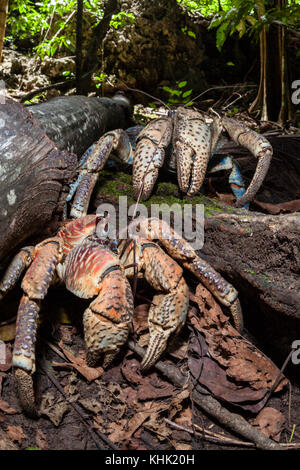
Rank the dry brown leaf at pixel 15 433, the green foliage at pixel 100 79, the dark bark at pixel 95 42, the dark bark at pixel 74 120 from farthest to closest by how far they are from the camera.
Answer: the green foliage at pixel 100 79
the dark bark at pixel 95 42
the dark bark at pixel 74 120
the dry brown leaf at pixel 15 433

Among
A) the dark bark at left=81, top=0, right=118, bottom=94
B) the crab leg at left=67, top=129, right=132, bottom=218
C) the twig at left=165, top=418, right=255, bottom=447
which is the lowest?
the twig at left=165, top=418, right=255, bottom=447

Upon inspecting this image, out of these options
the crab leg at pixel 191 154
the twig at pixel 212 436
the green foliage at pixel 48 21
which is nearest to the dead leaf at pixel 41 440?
the twig at pixel 212 436

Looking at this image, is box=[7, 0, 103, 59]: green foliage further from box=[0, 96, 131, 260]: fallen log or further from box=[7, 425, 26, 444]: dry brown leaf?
box=[7, 425, 26, 444]: dry brown leaf

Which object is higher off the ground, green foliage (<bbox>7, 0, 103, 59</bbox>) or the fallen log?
green foliage (<bbox>7, 0, 103, 59</bbox>)

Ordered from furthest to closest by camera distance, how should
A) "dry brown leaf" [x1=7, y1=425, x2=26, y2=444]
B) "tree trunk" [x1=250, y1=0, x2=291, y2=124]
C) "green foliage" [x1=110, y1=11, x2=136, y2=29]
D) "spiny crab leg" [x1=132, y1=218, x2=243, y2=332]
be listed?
"green foliage" [x1=110, y1=11, x2=136, y2=29] < "tree trunk" [x1=250, y1=0, x2=291, y2=124] < "spiny crab leg" [x1=132, y1=218, x2=243, y2=332] < "dry brown leaf" [x1=7, y1=425, x2=26, y2=444]

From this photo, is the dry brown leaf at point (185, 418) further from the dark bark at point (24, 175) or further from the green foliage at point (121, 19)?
the green foliage at point (121, 19)

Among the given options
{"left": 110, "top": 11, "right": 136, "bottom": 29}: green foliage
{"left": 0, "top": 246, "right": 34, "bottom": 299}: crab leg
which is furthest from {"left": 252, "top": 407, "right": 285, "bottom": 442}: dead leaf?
{"left": 110, "top": 11, "right": 136, "bottom": 29}: green foliage

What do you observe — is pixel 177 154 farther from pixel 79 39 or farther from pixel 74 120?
pixel 79 39
